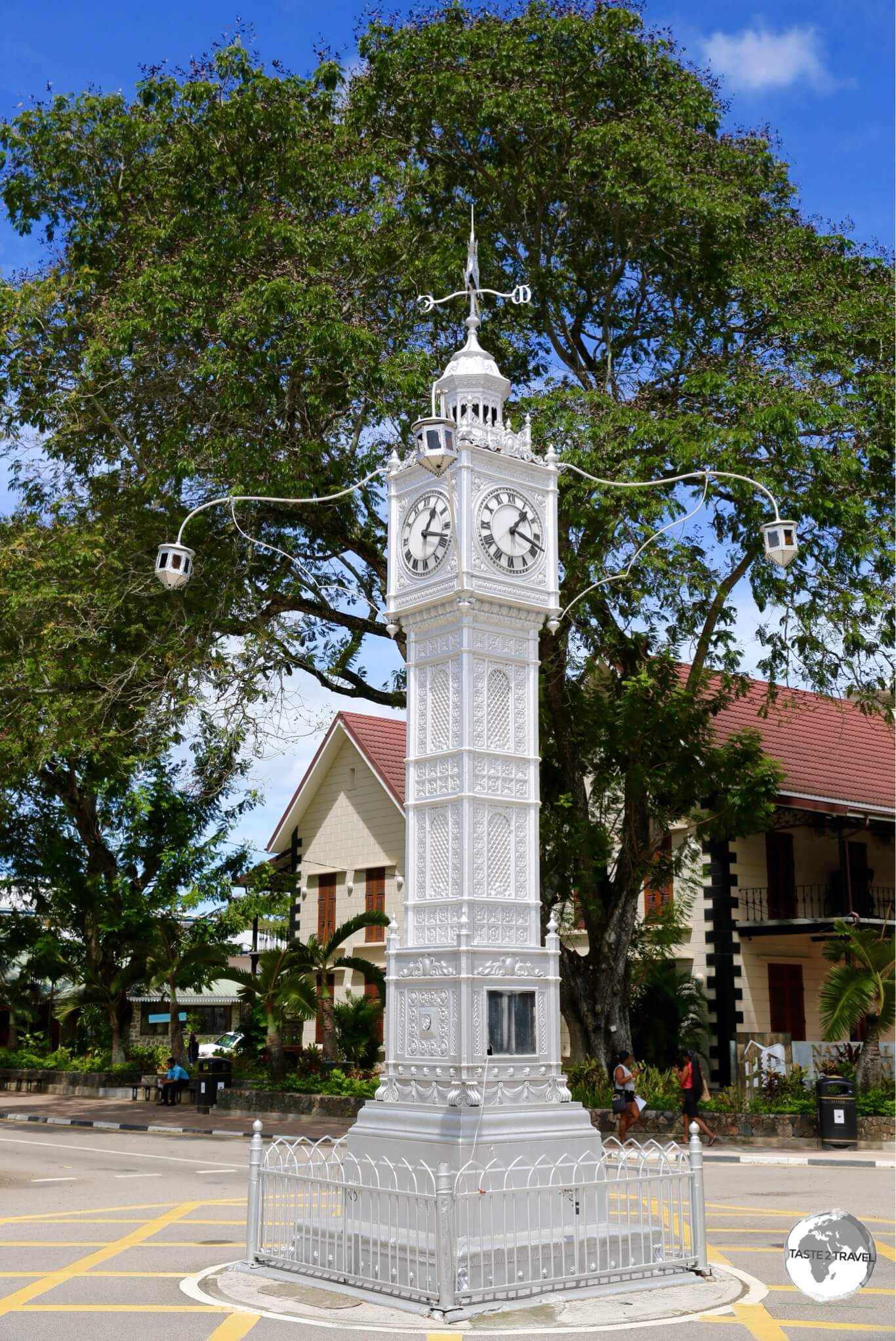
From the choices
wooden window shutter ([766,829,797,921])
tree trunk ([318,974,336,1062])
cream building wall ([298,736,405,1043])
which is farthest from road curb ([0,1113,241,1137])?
wooden window shutter ([766,829,797,921])

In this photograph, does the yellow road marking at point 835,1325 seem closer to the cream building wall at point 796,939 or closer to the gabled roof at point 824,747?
the cream building wall at point 796,939

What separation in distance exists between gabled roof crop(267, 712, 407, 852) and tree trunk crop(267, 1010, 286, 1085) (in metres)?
7.47

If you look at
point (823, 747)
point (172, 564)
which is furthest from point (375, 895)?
point (172, 564)

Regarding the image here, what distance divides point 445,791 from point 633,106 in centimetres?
1697

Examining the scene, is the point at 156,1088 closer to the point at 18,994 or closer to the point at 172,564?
the point at 18,994

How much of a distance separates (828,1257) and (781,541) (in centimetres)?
612

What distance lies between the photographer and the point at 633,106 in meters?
23.9

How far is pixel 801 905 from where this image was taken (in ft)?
101

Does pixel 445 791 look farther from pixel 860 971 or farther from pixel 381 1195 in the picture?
pixel 860 971

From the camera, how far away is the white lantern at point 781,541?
12.6m

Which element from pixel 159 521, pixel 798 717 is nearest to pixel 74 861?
pixel 159 521

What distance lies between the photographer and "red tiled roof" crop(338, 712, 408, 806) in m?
36.1

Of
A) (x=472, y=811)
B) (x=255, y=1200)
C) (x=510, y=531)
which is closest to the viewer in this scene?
(x=255, y=1200)

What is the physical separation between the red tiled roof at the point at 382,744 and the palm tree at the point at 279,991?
6.62 meters
